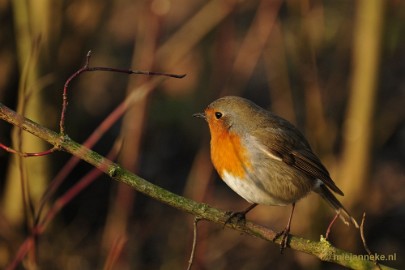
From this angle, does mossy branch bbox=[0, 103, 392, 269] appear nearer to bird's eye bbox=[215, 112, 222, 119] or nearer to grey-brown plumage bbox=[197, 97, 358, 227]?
grey-brown plumage bbox=[197, 97, 358, 227]

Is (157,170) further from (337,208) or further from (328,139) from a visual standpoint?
(337,208)

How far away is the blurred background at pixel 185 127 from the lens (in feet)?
14.6

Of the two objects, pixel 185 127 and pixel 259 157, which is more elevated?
pixel 259 157

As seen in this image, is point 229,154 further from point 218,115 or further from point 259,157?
point 218,115

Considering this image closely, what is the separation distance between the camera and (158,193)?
7.89 ft

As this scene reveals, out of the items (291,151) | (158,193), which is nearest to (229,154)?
(291,151)

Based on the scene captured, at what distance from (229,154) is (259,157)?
0.15 metres

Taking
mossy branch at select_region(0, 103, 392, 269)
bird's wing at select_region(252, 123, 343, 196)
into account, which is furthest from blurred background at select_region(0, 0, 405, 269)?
mossy branch at select_region(0, 103, 392, 269)

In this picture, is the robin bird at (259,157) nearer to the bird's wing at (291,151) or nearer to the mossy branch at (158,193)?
the bird's wing at (291,151)

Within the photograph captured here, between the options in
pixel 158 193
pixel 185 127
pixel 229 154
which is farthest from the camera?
pixel 185 127

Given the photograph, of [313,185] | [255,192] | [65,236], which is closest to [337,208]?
[313,185]

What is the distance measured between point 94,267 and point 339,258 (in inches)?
113

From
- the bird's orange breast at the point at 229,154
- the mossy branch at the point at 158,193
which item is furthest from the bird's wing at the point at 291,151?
the mossy branch at the point at 158,193

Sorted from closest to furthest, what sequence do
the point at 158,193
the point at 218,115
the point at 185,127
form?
the point at 158,193 → the point at 218,115 → the point at 185,127
